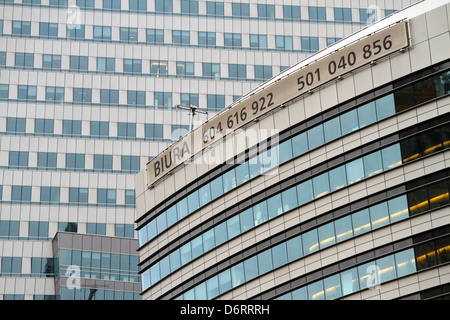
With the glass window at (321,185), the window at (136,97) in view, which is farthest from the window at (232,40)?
the glass window at (321,185)

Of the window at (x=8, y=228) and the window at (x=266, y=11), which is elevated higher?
the window at (x=266, y=11)

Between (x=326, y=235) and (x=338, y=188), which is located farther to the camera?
(x=326, y=235)

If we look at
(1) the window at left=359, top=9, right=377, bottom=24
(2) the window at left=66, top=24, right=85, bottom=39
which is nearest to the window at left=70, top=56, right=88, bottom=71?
(2) the window at left=66, top=24, right=85, bottom=39

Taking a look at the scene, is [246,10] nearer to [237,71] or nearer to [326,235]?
[237,71]

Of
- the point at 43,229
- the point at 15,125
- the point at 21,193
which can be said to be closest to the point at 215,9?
the point at 15,125

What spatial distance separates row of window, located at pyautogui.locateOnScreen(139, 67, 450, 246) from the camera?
163 ft

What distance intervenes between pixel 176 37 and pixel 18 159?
83.6 feet

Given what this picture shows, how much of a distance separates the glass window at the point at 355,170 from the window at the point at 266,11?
6550 centimetres

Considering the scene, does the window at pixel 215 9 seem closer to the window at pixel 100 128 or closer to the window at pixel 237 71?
the window at pixel 237 71

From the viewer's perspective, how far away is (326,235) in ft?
175

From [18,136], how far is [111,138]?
1109 cm

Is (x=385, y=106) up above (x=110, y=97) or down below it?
below

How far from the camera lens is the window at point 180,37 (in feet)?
373
